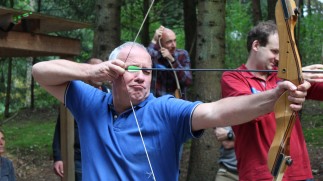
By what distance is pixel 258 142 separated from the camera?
2.98 m

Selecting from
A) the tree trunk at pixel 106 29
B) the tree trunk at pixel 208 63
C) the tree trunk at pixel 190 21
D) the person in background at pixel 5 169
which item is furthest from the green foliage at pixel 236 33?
the person in background at pixel 5 169

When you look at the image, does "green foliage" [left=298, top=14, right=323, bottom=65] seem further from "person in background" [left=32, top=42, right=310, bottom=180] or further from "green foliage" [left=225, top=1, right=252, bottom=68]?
"person in background" [left=32, top=42, right=310, bottom=180]

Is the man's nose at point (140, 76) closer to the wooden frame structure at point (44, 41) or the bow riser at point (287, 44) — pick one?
the bow riser at point (287, 44)

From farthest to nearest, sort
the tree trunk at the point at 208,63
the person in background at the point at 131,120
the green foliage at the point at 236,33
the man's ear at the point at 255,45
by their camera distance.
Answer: the green foliage at the point at 236,33 < the tree trunk at the point at 208,63 < the man's ear at the point at 255,45 < the person in background at the point at 131,120

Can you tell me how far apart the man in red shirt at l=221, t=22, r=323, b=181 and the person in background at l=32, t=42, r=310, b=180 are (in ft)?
2.06

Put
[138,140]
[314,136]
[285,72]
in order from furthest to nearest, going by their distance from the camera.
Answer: [314,136] → [138,140] → [285,72]

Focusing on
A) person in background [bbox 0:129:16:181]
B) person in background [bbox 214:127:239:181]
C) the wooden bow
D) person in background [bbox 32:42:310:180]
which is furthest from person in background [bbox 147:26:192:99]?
the wooden bow

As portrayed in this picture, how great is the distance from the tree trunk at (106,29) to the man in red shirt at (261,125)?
391 centimetres

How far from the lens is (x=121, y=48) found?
2.79m

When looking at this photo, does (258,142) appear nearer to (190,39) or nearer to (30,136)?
(190,39)

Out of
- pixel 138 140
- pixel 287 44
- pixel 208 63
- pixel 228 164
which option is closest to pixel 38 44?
pixel 208 63

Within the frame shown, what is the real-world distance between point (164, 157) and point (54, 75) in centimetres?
72

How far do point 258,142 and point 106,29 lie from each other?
4.33 m

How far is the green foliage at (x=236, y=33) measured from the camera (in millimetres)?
18516
